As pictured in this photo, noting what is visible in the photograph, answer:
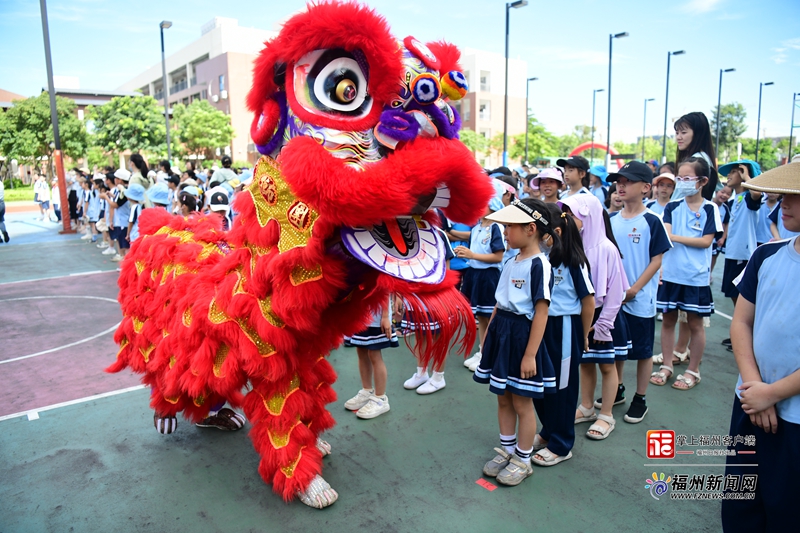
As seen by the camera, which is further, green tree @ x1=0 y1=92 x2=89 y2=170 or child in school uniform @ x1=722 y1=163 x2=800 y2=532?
green tree @ x1=0 y1=92 x2=89 y2=170

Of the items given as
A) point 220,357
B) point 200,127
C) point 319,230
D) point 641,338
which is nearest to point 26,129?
point 200,127

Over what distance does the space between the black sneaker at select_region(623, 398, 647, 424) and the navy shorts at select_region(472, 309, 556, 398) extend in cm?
116

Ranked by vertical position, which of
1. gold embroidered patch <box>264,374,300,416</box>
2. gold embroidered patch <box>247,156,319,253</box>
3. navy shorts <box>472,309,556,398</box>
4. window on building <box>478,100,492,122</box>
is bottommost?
gold embroidered patch <box>264,374,300,416</box>

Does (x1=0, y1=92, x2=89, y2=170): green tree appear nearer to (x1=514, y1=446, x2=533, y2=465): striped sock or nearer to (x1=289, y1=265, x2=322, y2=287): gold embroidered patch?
(x1=289, y1=265, x2=322, y2=287): gold embroidered patch

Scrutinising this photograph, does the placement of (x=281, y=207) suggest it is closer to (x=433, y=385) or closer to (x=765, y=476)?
(x=765, y=476)

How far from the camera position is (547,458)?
124 inches

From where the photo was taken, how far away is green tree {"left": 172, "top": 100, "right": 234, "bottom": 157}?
34.9m

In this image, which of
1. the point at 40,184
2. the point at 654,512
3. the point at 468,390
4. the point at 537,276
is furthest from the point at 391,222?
the point at 40,184

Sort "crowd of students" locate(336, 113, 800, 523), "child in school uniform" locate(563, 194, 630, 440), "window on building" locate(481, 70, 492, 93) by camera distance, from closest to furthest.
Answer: "crowd of students" locate(336, 113, 800, 523) → "child in school uniform" locate(563, 194, 630, 440) → "window on building" locate(481, 70, 492, 93)

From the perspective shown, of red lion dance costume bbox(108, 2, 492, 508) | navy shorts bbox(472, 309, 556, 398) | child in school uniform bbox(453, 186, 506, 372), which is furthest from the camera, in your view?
child in school uniform bbox(453, 186, 506, 372)

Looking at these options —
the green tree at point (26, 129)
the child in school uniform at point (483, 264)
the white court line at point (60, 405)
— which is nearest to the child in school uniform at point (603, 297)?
the child in school uniform at point (483, 264)

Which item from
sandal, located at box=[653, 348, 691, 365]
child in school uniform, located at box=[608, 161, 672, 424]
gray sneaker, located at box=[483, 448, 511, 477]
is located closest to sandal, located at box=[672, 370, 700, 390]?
sandal, located at box=[653, 348, 691, 365]

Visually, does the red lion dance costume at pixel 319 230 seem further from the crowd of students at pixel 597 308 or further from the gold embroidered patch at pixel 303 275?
A: the crowd of students at pixel 597 308

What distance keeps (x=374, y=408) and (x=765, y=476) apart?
2.49 m
